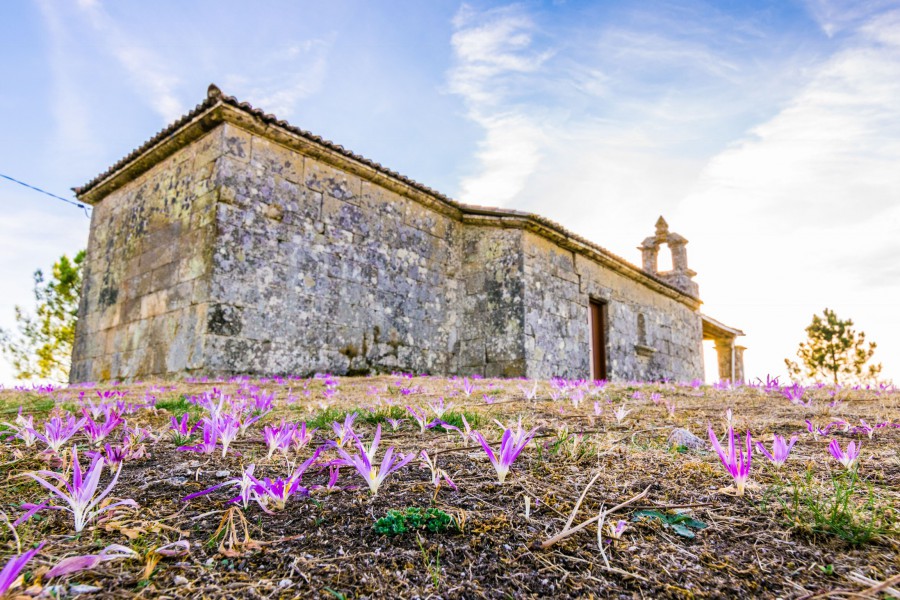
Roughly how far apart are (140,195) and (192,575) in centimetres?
930

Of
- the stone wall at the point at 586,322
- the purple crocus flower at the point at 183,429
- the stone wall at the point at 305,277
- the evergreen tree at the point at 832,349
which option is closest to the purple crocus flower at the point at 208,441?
the purple crocus flower at the point at 183,429

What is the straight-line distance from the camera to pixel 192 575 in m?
1.03

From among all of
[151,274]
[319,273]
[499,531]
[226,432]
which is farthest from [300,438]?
[151,274]

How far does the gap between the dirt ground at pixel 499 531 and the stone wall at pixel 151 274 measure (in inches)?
216

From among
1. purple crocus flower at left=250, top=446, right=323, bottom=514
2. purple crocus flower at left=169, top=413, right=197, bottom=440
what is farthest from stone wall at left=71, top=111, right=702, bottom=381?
purple crocus flower at left=250, top=446, right=323, bottom=514

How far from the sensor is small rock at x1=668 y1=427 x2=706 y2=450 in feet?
6.84

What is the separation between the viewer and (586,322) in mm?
11219

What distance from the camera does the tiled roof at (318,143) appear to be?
716 centimetres

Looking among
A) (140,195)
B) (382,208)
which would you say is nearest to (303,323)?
(382,208)

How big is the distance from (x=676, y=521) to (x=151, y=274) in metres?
8.38

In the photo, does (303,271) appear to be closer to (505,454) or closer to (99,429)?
(99,429)

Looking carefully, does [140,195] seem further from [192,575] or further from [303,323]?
A: [192,575]

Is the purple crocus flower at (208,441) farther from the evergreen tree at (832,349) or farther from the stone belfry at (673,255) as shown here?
the evergreen tree at (832,349)

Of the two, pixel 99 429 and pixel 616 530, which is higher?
pixel 99 429
